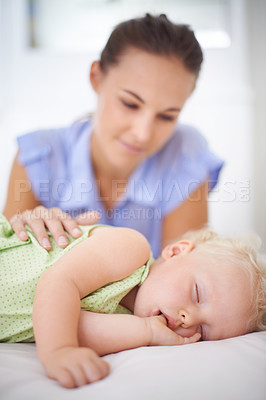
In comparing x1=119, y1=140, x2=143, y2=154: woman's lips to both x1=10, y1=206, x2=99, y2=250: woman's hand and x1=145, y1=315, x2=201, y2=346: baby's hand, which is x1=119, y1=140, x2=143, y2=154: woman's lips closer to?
x1=10, y1=206, x2=99, y2=250: woman's hand

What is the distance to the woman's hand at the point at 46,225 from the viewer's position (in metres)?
0.83

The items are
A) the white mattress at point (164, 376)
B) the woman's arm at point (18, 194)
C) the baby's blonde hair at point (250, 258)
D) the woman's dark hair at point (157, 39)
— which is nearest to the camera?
the white mattress at point (164, 376)

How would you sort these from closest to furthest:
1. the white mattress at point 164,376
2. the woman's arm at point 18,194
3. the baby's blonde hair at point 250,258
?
1. the white mattress at point 164,376
2. the baby's blonde hair at point 250,258
3. the woman's arm at point 18,194

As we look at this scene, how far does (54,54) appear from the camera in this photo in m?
2.15

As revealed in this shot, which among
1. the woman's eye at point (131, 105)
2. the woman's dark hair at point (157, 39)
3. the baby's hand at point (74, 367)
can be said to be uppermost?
the woman's dark hair at point (157, 39)

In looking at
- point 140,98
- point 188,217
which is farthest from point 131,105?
point 188,217

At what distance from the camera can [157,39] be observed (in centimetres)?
122

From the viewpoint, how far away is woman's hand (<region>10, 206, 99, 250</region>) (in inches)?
32.5

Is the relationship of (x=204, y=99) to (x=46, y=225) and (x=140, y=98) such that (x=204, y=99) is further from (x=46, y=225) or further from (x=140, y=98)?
(x=46, y=225)

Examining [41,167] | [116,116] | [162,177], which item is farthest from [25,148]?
[162,177]

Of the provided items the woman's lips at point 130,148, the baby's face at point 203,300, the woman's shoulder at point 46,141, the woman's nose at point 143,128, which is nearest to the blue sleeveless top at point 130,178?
the woman's shoulder at point 46,141

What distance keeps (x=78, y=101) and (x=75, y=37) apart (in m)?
0.37

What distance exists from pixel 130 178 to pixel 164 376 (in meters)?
1.05

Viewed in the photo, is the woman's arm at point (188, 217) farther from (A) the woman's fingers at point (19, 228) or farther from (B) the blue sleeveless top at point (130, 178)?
(A) the woman's fingers at point (19, 228)
